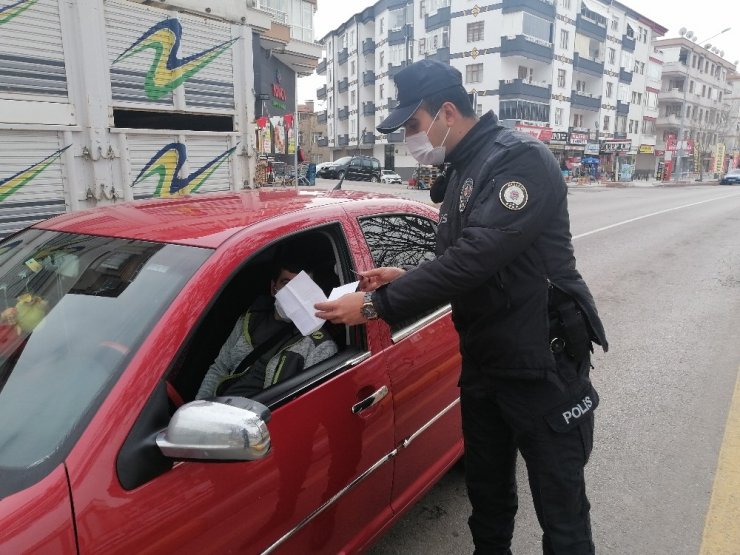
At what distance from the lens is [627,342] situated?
211 inches

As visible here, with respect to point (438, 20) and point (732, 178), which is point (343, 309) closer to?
point (438, 20)

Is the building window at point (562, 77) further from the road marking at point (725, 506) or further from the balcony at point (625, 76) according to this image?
the road marking at point (725, 506)

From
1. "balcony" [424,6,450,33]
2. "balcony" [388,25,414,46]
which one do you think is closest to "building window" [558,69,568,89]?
"balcony" [424,6,450,33]

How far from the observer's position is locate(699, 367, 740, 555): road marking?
2.55 meters

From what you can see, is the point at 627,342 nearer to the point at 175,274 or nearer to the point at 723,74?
the point at 175,274

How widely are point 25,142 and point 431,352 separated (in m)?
6.92

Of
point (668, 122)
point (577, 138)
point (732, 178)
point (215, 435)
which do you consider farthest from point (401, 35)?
point (215, 435)

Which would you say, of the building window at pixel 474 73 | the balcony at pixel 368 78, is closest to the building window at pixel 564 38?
the building window at pixel 474 73

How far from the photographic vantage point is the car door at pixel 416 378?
2229 millimetres

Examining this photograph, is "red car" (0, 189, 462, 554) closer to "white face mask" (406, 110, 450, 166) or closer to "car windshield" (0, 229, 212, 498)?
"car windshield" (0, 229, 212, 498)

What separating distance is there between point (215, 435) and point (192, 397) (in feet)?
3.01

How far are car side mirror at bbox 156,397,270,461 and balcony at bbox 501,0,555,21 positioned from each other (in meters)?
43.6

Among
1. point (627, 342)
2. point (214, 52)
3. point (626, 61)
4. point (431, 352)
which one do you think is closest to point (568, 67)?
point (626, 61)

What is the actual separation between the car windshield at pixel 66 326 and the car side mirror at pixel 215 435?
240 mm
